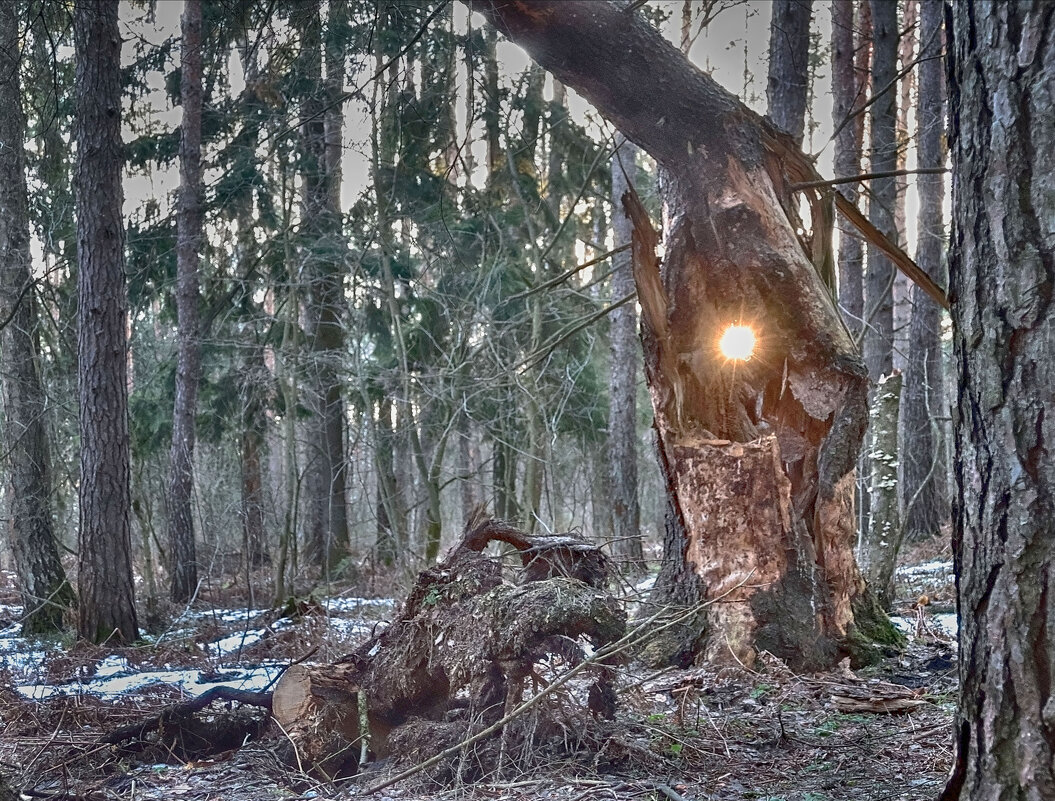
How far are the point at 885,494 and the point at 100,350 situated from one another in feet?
23.5

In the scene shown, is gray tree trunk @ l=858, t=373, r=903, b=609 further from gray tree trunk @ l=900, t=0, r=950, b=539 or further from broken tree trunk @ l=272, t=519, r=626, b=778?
gray tree trunk @ l=900, t=0, r=950, b=539

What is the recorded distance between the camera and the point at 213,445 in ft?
52.4

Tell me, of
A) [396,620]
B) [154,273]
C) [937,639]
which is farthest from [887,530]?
[154,273]

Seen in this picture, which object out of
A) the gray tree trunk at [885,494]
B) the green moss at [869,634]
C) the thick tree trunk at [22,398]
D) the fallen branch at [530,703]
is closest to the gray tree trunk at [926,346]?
the gray tree trunk at [885,494]

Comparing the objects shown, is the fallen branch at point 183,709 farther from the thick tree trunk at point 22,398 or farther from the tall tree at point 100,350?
the thick tree trunk at point 22,398

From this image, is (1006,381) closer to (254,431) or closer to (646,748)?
(646,748)

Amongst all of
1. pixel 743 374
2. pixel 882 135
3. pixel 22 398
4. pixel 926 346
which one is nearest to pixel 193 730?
pixel 743 374

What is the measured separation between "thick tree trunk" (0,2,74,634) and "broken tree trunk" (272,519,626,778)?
614cm

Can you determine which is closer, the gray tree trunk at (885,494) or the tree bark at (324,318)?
the gray tree trunk at (885,494)

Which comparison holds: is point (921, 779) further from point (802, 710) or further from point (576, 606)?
point (576, 606)

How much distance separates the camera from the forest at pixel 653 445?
6.99 feet

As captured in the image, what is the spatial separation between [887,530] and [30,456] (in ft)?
29.0

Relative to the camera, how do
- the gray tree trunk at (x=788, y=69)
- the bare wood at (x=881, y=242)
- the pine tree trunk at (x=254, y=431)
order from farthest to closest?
the pine tree trunk at (x=254, y=431), the gray tree trunk at (x=788, y=69), the bare wood at (x=881, y=242)

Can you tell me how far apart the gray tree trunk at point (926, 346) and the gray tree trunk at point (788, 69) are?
4.10m
